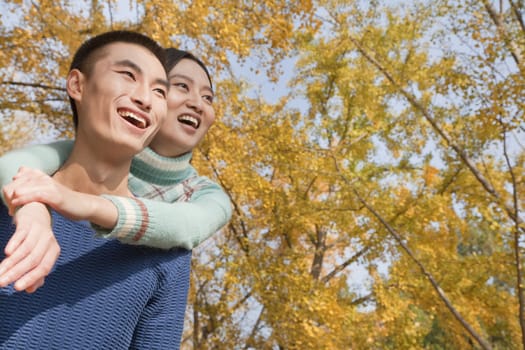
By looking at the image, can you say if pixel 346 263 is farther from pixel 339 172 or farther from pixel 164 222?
pixel 164 222

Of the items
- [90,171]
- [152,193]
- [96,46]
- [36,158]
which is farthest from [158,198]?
[96,46]

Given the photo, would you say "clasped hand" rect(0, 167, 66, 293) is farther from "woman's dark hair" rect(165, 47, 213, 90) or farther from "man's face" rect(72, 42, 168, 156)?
"woman's dark hair" rect(165, 47, 213, 90)

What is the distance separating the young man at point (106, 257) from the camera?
0.84 metres

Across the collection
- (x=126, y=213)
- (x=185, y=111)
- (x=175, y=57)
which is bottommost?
(x=126, y=213)

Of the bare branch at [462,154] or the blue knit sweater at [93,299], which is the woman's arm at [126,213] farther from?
the bare branch at [462,154]

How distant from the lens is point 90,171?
37.4 inches

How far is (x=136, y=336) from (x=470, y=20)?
5.16 meters

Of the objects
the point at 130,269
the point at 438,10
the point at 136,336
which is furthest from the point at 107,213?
the point at 438,10

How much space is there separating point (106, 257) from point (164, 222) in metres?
0.17

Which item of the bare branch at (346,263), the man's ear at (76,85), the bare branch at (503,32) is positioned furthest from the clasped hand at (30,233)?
the bare branch at (346,263)

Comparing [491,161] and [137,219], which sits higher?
[491,161]

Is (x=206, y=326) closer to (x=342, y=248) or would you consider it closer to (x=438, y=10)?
(x=342, y=248)

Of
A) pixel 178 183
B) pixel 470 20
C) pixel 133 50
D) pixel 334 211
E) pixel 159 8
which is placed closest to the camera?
pixel 133 50

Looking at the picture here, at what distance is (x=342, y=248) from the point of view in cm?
906
